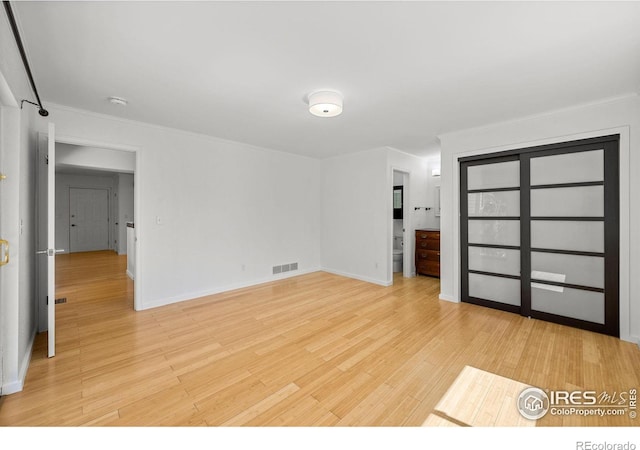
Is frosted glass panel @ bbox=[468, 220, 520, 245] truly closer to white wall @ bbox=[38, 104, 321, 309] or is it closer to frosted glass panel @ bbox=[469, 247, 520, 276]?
frosted glass panel @ bbox=[469, 247, 520, 276]

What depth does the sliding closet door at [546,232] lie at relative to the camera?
3.00m

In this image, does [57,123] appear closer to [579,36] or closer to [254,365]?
[254,365]

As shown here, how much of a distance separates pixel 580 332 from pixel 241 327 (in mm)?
3788

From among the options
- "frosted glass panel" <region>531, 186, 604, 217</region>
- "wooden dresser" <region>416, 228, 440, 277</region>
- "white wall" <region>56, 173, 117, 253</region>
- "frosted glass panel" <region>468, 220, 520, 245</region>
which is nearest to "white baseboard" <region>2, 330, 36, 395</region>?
"frosted glass panel" <region>468, 220, 520, 245</region>

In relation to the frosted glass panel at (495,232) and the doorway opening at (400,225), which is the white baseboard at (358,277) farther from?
the frosted glass panel at (495,232)

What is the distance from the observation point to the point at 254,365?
7.84ft

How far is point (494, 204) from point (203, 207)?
427 cm

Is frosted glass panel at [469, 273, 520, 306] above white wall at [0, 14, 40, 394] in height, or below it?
below

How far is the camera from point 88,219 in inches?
348

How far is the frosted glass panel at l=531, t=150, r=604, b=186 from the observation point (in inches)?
120

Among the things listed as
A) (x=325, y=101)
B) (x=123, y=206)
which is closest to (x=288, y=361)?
(x=325, y=101)

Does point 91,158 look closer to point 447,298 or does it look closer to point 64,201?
point 64,201

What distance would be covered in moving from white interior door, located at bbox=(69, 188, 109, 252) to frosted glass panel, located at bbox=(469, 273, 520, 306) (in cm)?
1066
